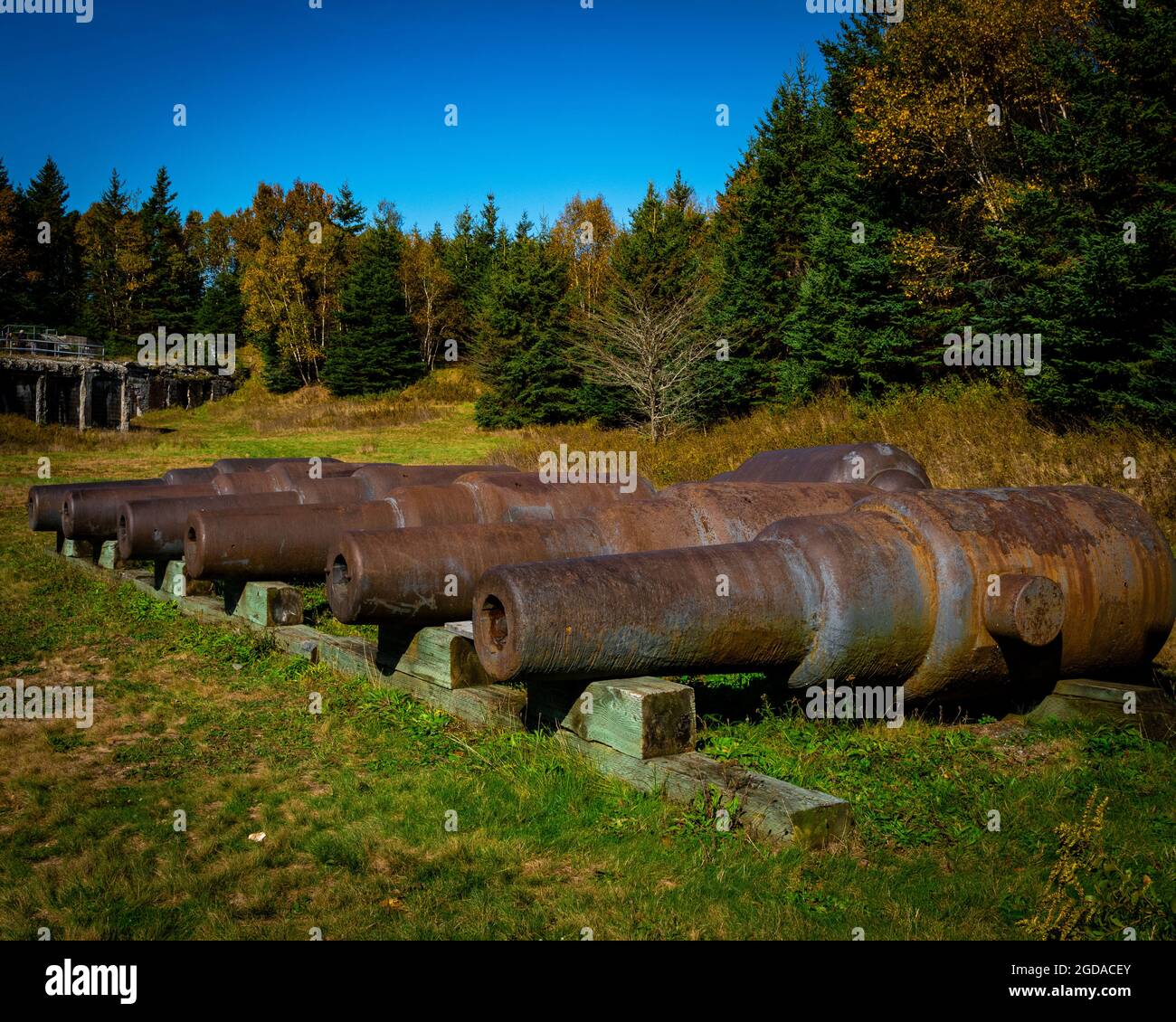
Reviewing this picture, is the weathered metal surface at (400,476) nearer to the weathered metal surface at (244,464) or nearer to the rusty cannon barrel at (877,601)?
the weathered metal surface at (244,464)

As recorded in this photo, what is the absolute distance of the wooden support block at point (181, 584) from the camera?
9.44 meters

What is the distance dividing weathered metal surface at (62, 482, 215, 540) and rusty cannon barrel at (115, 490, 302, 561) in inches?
60.3

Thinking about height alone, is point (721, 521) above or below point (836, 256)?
below

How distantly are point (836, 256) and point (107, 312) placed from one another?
58.4 meters

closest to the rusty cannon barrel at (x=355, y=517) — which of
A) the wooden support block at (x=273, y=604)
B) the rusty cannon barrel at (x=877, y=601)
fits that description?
the wooden support block at (x=273, y=604)

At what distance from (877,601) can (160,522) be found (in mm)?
7609

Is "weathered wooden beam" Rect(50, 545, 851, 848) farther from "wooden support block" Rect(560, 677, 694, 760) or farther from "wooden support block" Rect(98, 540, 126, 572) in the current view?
"wooden support block" Rect(98, 540, 126, 572)

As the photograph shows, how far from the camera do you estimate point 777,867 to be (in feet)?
11.3

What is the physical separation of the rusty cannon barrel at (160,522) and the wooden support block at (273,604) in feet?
4.52

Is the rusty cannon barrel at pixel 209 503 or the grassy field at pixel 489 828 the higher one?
the rusty cannon barrel at pixel 209 503

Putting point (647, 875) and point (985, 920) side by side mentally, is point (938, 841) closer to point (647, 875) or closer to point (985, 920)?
point (985, 920)

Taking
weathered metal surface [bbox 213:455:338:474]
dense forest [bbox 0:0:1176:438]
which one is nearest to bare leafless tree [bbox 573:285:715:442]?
dense forest [bbox 0:0:1176:438]

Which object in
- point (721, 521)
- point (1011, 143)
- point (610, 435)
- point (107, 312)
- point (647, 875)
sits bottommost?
point (647, 875)

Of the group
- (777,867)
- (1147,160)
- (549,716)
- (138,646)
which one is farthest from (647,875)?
(1147,160)
